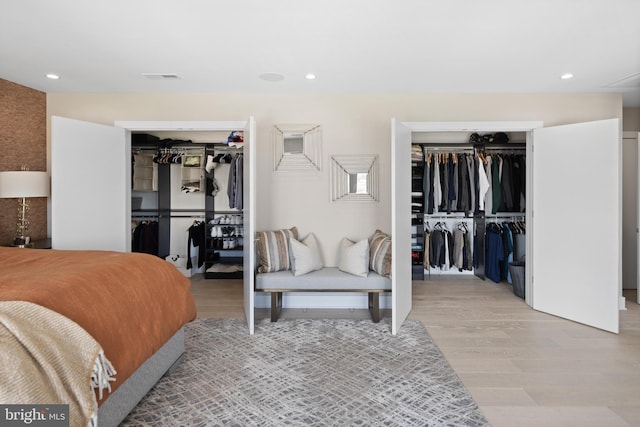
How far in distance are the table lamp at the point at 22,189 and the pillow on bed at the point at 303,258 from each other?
2.40 m

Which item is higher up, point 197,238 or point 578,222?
point 578,222

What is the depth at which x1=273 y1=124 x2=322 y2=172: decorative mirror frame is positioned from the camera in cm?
420

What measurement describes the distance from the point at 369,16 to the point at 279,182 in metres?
2.17

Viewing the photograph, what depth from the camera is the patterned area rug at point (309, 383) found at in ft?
7.09

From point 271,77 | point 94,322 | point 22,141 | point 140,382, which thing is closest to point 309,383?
point 140,382

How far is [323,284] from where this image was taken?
3738 mm

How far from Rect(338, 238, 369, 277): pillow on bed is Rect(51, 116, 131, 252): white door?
243cm

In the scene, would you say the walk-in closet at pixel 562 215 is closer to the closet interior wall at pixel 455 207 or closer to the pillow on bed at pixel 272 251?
the closet interior wall at pixel 455 207

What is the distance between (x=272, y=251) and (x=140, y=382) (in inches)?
74.2

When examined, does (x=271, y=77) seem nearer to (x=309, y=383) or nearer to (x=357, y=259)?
(x=357, y=259)

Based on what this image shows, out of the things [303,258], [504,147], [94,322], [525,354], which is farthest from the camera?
[504,147]

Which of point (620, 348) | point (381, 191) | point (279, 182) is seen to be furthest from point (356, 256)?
point (620, 348)

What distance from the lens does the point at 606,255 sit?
360 centimetres

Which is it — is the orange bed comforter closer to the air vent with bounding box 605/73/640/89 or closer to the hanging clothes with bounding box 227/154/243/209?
the hanging clothes with bounding box 227/154/243/209
